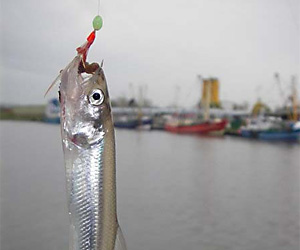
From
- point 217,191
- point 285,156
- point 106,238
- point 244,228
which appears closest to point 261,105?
point 285,156

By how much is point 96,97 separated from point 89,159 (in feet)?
0.22

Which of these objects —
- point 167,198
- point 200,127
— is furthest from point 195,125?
point 167,198

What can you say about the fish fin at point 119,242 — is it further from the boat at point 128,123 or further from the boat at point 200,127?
the boat at point 200,127

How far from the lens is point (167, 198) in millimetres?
3471

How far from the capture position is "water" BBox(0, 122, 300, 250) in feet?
8.52

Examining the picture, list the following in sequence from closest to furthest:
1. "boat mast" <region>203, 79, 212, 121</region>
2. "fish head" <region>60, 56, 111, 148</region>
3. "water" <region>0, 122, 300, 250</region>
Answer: "fish head" <region>60, 56, 111, 148</region>, "water" <region>0, 122, 300, 250</region>, "boat mast" <region>203, 79, 212, 121</region>

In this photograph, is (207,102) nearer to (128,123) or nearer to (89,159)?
(128,123)

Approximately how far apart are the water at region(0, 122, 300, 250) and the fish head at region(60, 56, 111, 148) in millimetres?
1980

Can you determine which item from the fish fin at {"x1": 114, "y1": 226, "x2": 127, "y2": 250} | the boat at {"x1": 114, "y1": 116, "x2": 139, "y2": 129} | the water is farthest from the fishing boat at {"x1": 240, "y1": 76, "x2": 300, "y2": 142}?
the fish fin at {"x1": 114, "y1": 226, "x2": 127, "y2": 250}

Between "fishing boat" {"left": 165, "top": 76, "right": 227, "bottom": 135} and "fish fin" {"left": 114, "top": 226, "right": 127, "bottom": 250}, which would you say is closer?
"fish fin" {"left": 114, "top": 226, "right": 127, "bottom": 250}

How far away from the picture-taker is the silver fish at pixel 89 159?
408mm

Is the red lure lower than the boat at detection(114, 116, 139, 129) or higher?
higher

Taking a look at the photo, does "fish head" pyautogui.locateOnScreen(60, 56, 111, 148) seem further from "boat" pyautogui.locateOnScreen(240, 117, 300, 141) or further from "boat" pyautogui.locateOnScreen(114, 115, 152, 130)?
"boat" pyautogui.locateOnScreen(240, 117, 300, 141)

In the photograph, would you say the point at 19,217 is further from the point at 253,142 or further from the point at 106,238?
the point at 253,142
